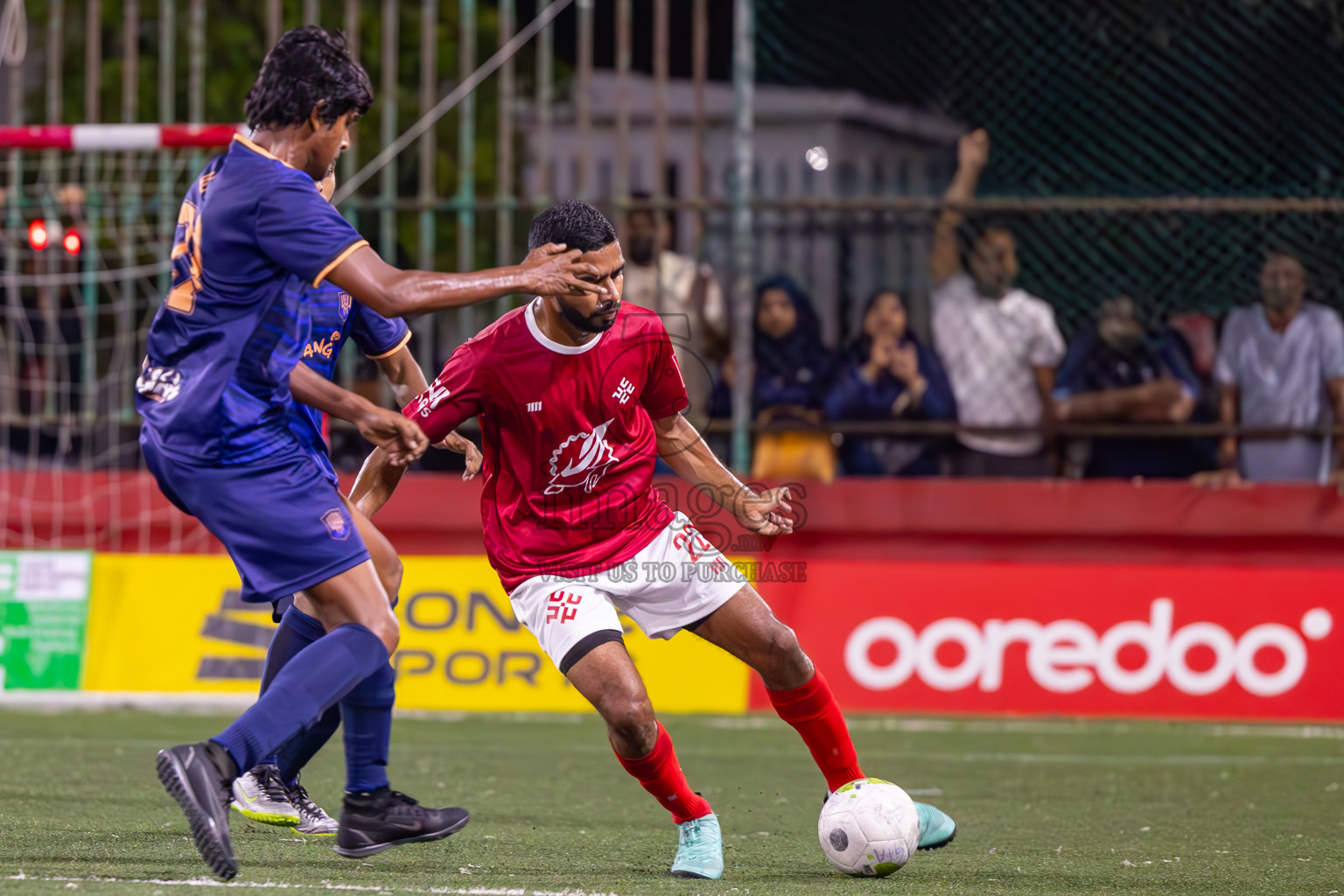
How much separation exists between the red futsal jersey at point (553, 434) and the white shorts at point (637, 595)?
4cm

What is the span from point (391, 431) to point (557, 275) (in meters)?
0.53

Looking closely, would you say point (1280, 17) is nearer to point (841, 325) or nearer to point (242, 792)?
point (841, 325)

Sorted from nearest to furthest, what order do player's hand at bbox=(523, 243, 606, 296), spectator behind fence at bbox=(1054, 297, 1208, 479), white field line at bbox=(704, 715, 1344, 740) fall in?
1. player's hand at bbox=(523, 243, 606, 296)
2. white field line at bbox=(704, 715, 1344, 740)
3. spectator behind fence at bbox=(1054, 297, 1208, 479)

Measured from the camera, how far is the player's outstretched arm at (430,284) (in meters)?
4.00

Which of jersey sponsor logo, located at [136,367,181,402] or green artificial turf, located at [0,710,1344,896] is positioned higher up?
jersey sponsor logo, located at [136,367,181,402]

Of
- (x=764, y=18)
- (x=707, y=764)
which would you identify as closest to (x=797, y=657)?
(x=707, y=764)

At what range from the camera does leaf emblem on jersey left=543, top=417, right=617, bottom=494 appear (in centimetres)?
488

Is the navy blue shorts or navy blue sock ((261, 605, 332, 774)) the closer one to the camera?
the navy blue shorts

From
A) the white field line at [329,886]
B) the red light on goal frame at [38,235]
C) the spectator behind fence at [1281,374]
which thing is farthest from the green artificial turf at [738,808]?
the red light on goal frame at [38,235]

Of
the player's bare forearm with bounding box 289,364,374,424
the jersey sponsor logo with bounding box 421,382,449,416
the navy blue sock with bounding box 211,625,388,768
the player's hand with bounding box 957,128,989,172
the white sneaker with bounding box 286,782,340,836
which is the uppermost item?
the player's hand with bounding box 957,128,989,172

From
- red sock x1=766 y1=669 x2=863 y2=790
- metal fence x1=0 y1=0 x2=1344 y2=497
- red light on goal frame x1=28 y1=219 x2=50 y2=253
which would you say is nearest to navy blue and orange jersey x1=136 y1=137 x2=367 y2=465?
red sock x1=766 y1=669 x2=863 y2=790

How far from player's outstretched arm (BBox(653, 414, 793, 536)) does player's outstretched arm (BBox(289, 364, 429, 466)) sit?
1.07 metres

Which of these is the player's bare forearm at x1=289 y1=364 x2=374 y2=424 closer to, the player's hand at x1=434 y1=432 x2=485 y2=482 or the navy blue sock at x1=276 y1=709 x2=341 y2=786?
the player's hand at x1=434 y1=432 x2=485 y2=482

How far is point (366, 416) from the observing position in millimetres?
4121
